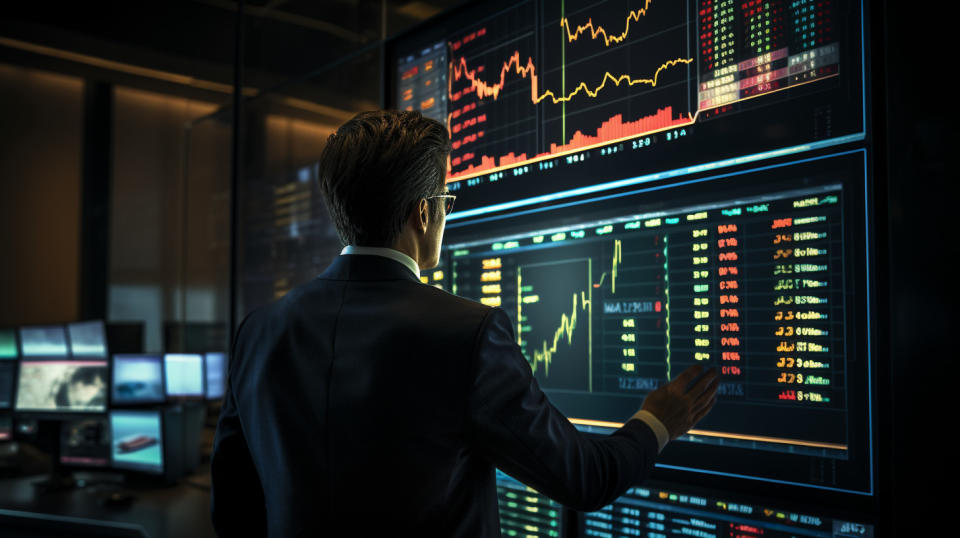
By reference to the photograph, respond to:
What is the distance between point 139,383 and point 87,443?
1.25 feet

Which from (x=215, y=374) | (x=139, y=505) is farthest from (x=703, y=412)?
(x=215, y=374)

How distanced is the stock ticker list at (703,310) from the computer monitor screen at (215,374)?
2655mm

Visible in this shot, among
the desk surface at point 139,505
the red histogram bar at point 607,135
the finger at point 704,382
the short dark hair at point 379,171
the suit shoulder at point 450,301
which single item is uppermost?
the red histogram bar at point 607,135

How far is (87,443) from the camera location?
130 inches

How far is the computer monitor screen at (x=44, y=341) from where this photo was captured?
3.79 meters

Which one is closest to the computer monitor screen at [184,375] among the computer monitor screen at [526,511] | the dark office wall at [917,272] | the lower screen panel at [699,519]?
the computer monitor screen at [526,511]

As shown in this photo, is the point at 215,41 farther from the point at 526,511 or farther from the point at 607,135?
the point at 526,511

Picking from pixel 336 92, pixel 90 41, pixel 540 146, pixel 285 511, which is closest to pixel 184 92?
pixel 90 41

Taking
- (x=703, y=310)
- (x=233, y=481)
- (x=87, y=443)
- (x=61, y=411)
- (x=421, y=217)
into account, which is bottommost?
(x=87, y=443)

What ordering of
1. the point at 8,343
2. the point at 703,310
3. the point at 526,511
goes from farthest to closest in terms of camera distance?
the point at 8,343
the point at 526,511
the point at 703,310

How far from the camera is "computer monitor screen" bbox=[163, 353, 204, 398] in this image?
3568mm

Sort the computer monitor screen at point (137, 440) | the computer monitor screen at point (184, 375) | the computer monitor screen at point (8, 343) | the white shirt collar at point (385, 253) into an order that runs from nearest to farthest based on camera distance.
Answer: the white shirt collar at point (385, 253) → the computer monitor screen at point (137, 440) → the computer monitor screen at point (184, 375) → the computer monitor screen at point (8, 343)

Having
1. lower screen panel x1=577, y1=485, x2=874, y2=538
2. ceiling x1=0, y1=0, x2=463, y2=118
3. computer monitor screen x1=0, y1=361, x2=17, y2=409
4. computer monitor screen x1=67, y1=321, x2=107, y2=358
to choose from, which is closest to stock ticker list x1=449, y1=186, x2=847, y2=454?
lower screen panel x1=577, y1=485, x2=874, y2=538

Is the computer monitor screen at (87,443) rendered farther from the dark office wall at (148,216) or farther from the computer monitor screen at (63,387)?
the dark office wall at (148,216)
